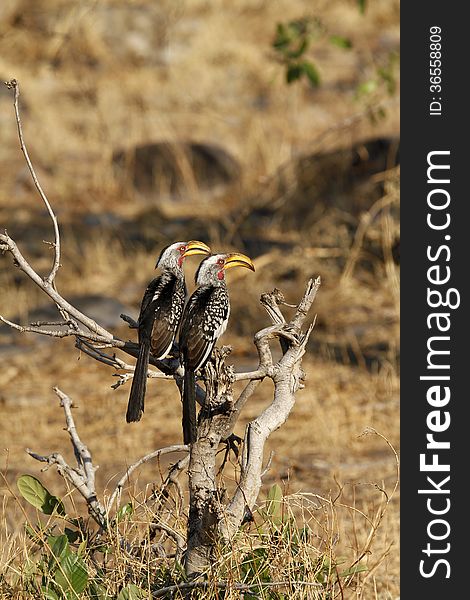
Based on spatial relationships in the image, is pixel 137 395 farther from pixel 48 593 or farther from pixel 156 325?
pixel 48 593

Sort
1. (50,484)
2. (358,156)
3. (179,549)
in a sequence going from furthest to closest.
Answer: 1. (358,156)
2. (50,484)
3. (179,549)

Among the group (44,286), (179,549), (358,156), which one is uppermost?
(358,156)

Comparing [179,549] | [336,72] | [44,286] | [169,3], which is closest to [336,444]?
[179,549]

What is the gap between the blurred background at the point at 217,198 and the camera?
709 centimetres

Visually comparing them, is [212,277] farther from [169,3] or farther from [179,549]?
[169,3]

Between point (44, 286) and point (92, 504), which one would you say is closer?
point (44, 286)

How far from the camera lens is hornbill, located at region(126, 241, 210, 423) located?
12.0 feet

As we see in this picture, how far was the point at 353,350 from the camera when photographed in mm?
8422

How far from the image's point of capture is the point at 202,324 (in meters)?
3.78

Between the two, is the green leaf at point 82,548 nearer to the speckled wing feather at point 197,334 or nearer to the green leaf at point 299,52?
the speckled wing feather at point 197,334

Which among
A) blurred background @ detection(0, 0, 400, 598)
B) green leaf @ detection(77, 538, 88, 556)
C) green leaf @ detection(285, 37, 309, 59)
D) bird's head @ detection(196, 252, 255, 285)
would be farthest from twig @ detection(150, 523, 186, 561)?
green leaf @ detection(285, 37, 309, 59)

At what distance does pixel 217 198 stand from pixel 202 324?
8938 mm

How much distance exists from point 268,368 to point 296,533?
1.88 ft

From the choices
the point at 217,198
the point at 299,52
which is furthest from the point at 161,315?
the point at 217,198
